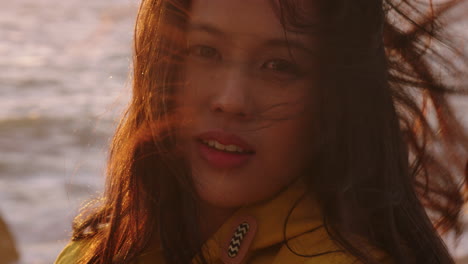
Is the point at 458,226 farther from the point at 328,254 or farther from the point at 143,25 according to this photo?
the point at 143,25

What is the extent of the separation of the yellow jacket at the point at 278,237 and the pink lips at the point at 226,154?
0.51 feet

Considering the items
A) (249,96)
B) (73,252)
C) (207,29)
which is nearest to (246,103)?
(249,96)

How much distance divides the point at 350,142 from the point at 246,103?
0.32m

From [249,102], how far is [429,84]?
675 mm

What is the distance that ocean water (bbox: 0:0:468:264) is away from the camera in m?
5.44

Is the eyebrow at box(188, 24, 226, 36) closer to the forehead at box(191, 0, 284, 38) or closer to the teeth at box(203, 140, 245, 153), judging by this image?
the forehead at box(191, 0, 284, 38)

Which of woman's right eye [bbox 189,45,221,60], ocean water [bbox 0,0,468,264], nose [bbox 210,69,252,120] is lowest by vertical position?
ocean water [bbox 0,0,468,264]

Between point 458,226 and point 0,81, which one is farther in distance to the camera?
point 0,81

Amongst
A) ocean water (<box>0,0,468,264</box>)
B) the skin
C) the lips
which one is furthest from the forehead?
ocean water (<box>0,0,468,264</box>)

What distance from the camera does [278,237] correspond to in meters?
2.13

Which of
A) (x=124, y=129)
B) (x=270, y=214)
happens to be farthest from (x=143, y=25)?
(x=270, y=214)

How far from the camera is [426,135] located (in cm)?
249

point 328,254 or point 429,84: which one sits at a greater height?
point 429,84

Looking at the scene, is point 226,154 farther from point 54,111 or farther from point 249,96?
point 54,111
